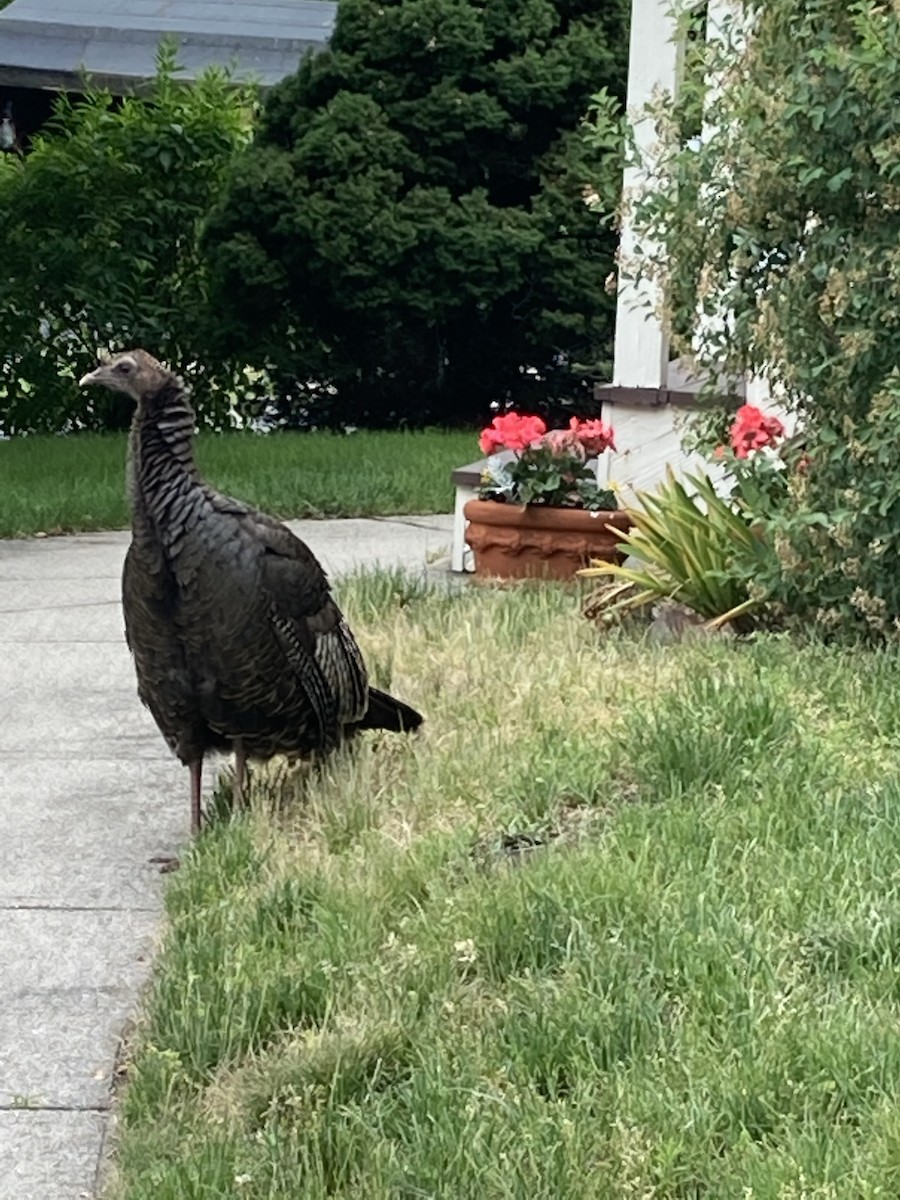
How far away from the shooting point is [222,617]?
4.78 metres

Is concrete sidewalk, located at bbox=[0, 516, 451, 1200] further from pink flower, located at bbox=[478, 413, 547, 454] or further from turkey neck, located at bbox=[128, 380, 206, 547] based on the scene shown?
pink flower, located at bbox=[478, 413, 547, 454]

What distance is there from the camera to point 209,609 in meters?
4.77

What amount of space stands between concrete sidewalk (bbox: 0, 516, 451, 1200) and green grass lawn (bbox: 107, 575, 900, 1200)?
128mm

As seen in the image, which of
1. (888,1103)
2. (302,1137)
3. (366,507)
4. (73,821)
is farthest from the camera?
(366,507)

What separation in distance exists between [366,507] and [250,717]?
18.8 feet

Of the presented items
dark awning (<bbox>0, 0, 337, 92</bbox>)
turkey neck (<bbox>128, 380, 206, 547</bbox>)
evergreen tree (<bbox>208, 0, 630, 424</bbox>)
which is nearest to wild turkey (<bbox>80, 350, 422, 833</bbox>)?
turkey neck (<bbox>128, 380, 206, 547</bbox>)

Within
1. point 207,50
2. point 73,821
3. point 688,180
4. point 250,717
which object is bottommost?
point 73,821

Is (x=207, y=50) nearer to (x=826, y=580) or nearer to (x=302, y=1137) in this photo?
(x=826, y=580)

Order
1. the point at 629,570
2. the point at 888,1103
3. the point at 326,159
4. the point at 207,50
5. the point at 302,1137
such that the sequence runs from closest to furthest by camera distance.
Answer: the point at 888,1103
the point at 302,1137
the point at 629,570
the point at 326,159
the point at 207,50

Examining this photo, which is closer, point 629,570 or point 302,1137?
point 302,1137

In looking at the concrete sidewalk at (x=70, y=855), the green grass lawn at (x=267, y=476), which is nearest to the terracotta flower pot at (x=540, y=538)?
the concrete sidewalk at (x=70, y=855)

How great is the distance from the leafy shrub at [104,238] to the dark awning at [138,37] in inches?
182

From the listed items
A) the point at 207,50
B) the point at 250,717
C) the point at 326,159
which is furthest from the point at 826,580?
the point at 207,50

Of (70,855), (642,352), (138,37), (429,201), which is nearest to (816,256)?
(642,352)
